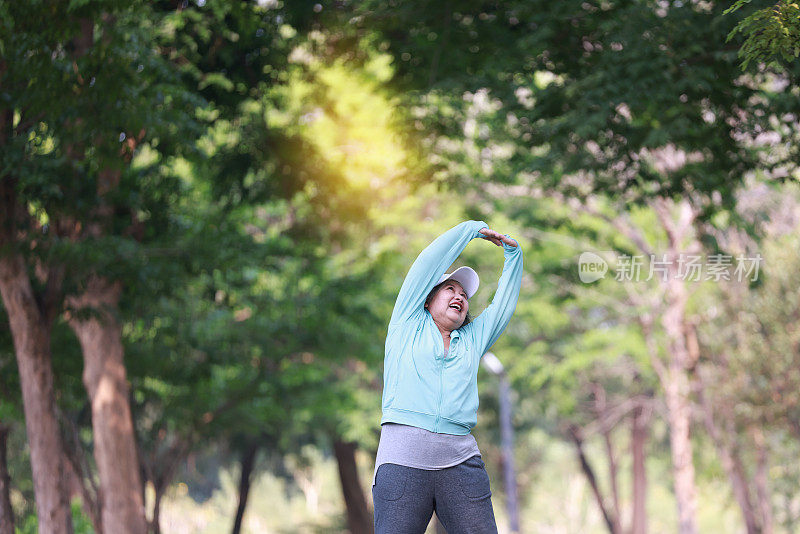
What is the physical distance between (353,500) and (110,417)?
12157 millimetres

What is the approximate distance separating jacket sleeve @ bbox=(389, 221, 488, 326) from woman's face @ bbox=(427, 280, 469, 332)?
0.19 feet

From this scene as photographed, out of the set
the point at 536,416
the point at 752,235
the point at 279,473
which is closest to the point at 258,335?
the point at 752,235

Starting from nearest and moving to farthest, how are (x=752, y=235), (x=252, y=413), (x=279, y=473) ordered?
(x=752, y=235)
(x=252, y=413)
(x=279, y=473)

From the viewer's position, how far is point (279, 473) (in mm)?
28734

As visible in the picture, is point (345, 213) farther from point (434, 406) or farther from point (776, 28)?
point (434, 406)

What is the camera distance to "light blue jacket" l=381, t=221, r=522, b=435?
11.7ft

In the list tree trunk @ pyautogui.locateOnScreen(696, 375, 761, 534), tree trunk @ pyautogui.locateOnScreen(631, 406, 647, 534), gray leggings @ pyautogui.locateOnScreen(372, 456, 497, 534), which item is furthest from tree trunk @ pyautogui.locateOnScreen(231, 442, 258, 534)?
gray leggings @ pyautogui.locateOnScreen(372, 456, 497, 534)

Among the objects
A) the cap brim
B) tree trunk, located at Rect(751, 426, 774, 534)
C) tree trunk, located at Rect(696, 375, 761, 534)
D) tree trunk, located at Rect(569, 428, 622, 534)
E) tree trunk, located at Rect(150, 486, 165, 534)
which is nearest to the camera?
the cap brim

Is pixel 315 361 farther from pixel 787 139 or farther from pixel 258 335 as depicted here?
pixel 787 139

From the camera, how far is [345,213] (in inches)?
598

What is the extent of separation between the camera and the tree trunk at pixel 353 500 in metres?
21.9

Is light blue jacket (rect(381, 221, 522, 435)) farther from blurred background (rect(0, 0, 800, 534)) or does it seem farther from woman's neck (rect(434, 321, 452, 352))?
blurred background (rect(0, 0, 800, 534))

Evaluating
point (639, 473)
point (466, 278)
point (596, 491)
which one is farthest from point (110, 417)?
point (596, 491)

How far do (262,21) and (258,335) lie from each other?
6.56m
